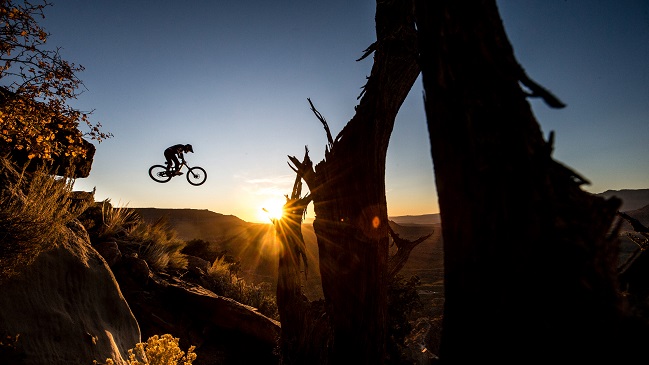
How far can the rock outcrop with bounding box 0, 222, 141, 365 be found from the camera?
134 inches

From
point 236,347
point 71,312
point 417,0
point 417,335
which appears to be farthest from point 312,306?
point 417,335

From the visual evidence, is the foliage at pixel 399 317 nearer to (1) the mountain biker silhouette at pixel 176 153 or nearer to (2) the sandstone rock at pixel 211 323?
(2) the sandstone rock at pixel 211 323

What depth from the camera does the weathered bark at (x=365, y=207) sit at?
263cm

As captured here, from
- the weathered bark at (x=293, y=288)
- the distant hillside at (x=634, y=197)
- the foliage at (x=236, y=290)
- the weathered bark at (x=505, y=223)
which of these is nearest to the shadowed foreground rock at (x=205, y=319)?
the foliage at (x=236, y=290)

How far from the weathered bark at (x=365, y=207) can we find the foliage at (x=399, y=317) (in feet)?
15.7

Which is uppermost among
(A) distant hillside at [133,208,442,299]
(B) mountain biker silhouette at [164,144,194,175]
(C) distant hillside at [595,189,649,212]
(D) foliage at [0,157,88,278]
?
(C) distant hillside at [595,189,649,212]

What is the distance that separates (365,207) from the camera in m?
2.74

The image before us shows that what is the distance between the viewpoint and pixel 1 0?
671cm

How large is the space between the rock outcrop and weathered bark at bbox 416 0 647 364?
13.8ft

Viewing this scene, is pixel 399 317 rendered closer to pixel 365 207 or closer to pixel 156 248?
pixel 365 207

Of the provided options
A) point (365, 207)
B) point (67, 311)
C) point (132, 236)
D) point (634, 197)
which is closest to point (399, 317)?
point (365, 207)

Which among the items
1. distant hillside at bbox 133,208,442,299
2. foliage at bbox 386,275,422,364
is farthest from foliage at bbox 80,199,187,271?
foliage at bbox 386,275,422,364

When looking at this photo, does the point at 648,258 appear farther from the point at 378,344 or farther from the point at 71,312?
the point at 71,312

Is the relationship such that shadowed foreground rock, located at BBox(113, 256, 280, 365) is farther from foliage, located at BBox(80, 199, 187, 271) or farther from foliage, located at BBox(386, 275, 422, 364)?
foliage, located at BBox(386, 275, 422, 364)
